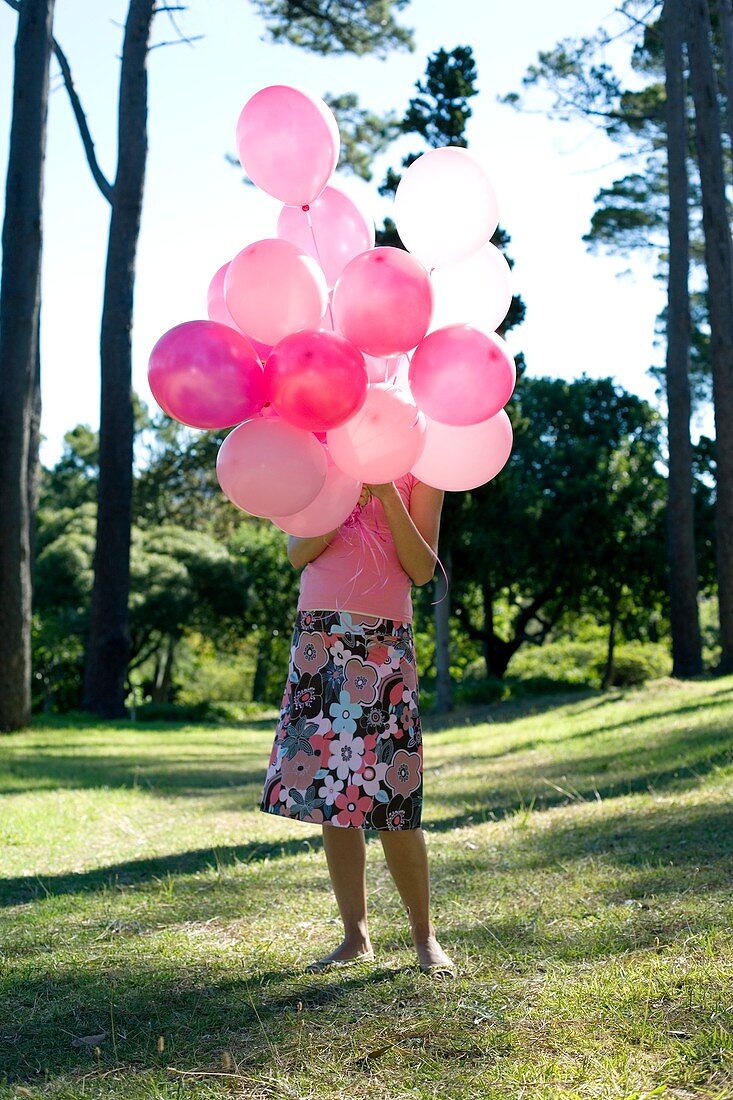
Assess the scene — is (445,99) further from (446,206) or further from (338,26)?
(446,206)

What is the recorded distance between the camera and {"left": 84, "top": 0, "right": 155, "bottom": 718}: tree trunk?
1180 centimetres

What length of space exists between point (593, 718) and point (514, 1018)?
8.01 m

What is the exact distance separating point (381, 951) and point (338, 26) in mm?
12972

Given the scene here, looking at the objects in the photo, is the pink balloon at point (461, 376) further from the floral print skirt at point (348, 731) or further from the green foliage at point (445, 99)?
the green foliage at point (445, 99)

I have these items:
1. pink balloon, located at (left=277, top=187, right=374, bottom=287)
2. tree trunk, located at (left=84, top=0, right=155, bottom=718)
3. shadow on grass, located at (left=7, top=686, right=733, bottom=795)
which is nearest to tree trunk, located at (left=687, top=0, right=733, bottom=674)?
shadow on grass, located at (left=7, top=686, right=733, bottom=795)

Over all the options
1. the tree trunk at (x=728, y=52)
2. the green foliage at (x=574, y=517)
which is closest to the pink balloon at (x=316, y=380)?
the tree trunk at (x=728, y=52)

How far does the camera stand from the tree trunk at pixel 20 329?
9219 millimetres

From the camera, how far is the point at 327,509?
8.52ft

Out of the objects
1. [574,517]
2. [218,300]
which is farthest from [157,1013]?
[574,517]

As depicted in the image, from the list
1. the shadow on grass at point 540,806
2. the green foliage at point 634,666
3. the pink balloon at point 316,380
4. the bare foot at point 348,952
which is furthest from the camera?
the green foliage at point 634,666

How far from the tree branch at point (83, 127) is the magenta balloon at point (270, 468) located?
35.6 feet

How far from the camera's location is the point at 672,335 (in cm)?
1346

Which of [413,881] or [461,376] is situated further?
[413,881]

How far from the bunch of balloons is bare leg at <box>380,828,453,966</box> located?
0.84 m
